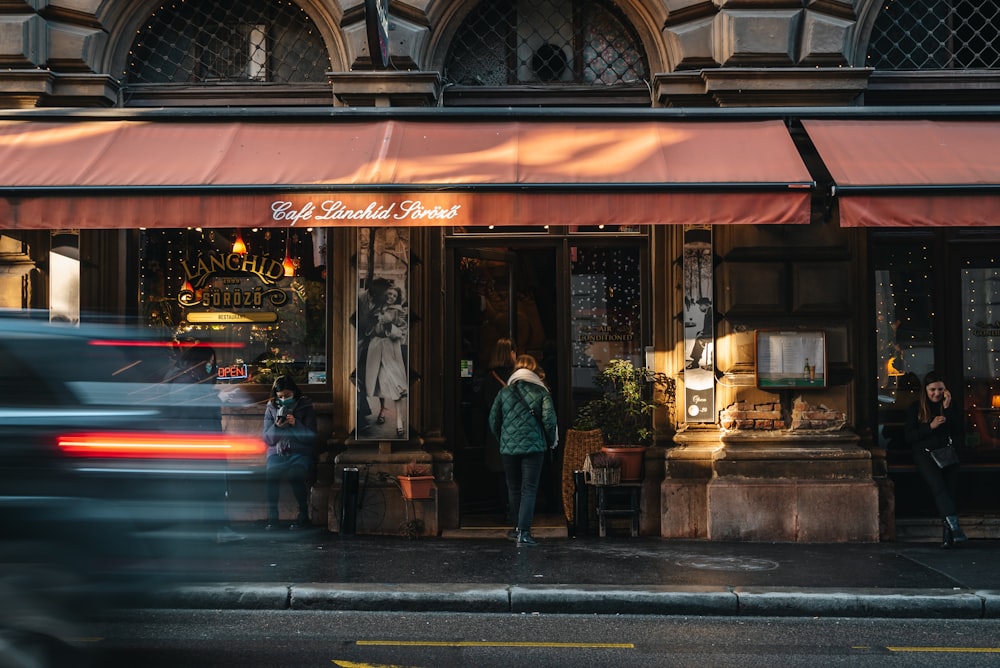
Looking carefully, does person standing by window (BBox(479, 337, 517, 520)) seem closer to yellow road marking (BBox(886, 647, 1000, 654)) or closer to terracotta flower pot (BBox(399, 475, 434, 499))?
terracotta flower pot (BBox(399, 475, 434, 499))

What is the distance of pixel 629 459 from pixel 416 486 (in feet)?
6.87

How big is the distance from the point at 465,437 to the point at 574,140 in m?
3.68

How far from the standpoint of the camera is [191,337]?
38.0 ft

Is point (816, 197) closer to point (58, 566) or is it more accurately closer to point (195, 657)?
point (195, 657)

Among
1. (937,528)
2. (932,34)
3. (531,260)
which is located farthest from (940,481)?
(531,260)

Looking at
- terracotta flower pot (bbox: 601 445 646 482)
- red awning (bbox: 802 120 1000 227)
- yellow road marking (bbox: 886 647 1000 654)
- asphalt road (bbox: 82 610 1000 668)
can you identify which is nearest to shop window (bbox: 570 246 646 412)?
terracotta flower pot (bbox: 601 445 646 482)

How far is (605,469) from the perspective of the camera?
10719mm

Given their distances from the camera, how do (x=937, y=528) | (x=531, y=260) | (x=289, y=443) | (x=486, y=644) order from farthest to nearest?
1. (x=531, y=260)
2. (x=937, y=528)
3. (x=289, y=443)
4. (x=486, y=644)

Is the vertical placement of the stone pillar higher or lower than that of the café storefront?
lower

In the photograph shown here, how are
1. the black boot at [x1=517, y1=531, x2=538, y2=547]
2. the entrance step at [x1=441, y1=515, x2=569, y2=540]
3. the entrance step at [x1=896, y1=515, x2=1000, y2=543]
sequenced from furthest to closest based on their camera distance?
the entrance step at [x1=896, y1=515, x2=1000, y2=543], the entrance step at [x1=441, y1=515, x2=569, y2=540], the black boot at [x1=517, y1=531, x2=538, y2=547]

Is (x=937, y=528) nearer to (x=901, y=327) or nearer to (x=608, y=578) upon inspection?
(x=901, y=327)

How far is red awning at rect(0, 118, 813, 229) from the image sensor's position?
29.9 ft

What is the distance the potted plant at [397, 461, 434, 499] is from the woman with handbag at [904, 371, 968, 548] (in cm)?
463

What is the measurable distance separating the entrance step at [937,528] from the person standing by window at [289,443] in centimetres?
597
